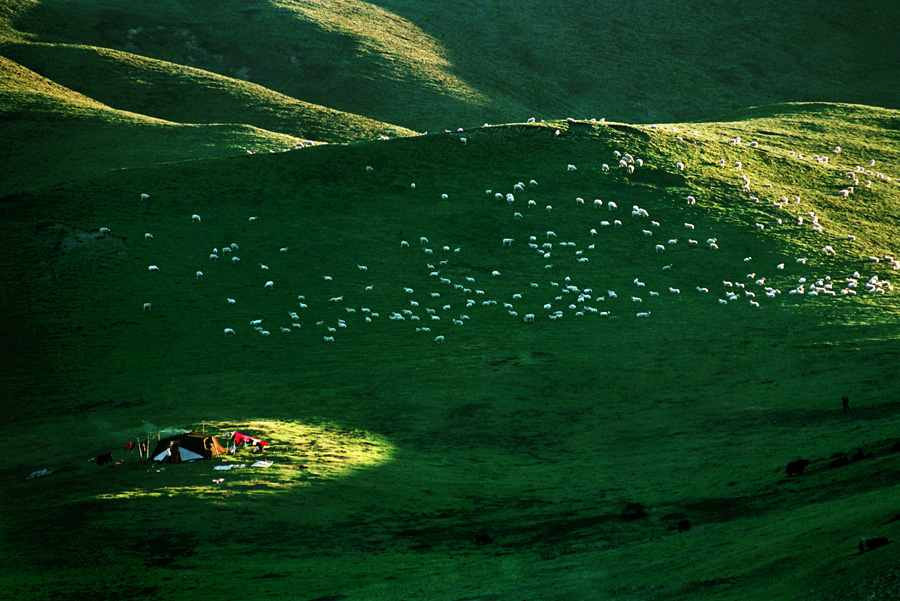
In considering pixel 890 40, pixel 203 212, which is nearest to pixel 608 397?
pixel 203 212

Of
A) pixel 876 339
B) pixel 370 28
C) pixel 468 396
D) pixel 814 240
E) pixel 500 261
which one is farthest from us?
pixel 370 28

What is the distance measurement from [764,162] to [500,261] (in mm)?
28779

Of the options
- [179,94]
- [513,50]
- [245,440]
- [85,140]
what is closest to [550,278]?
[245,440]

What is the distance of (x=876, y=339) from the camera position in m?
44.5

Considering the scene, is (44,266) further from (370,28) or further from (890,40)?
(890,40)

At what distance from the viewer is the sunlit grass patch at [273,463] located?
29.4 m

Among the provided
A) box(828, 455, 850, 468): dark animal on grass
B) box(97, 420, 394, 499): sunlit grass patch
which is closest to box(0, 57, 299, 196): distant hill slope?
box(97, 420, 394, 499): sunlit grass patch

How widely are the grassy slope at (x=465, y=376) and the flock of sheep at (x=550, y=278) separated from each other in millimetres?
301

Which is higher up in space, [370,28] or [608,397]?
[370,28]

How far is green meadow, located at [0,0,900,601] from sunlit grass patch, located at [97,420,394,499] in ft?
0.59

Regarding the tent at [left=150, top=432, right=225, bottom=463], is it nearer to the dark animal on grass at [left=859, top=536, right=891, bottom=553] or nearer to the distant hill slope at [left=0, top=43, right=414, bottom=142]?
the dark animal on grass at [left=859, top=536, right=891, bottom=553]

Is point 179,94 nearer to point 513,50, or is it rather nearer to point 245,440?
point 513,50

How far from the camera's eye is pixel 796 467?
91.5 feet

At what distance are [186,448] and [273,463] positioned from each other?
320 cm
